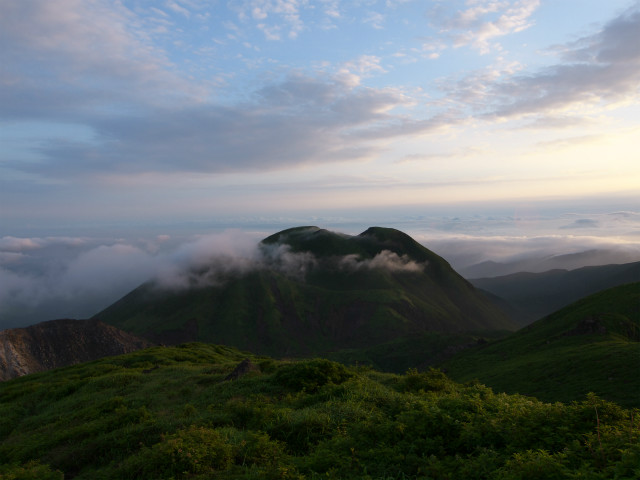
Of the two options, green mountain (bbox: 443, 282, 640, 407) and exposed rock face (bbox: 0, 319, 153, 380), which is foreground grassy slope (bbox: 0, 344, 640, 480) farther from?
exposed rock face (bbox: 0, 319, 153, 380)

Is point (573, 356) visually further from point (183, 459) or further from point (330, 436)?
point (183, 459)

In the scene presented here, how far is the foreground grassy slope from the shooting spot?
11.4 m

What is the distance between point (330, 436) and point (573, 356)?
71735 millimetres

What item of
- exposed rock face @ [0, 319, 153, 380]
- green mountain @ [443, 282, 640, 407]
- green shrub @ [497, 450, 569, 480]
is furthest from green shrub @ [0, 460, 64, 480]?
exposed rock face @ [0, 319, 153, 380]

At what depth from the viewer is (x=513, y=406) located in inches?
625

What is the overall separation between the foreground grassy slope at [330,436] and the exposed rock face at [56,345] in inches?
3933

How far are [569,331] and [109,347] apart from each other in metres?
142

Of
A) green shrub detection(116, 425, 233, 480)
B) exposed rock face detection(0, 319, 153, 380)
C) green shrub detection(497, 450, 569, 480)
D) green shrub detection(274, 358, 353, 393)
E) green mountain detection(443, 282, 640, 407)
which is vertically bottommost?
exposed rock face detection(0, 319, 153, 380)

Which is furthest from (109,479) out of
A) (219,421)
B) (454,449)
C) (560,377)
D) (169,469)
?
(560,377)

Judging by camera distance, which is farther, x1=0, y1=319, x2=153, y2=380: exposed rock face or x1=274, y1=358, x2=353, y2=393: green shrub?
x1=0, y1=319, x2=153, y2=380: exposed rock face

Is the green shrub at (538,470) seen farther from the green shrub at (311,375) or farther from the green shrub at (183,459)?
the green shrub at (311,375)

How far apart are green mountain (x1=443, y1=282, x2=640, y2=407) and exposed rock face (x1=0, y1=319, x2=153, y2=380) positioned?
114139 mm

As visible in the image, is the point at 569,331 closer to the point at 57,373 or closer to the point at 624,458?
the point at 624,458

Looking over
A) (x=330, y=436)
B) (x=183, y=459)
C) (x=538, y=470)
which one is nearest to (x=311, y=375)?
(x=330, y=436)
